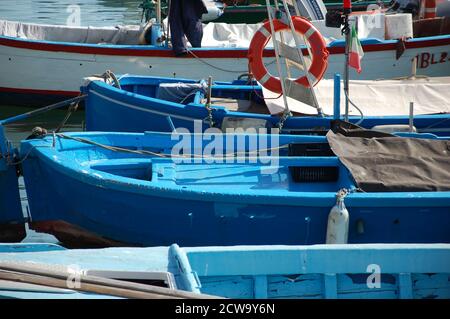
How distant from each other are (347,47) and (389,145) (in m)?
1.16

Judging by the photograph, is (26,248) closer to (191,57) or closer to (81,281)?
(81,281)

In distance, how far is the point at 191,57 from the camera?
1364cm

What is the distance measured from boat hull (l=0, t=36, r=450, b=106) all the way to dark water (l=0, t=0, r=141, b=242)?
544 mm

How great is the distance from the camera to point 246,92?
35.0 feet

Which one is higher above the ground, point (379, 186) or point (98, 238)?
point (379, 186)

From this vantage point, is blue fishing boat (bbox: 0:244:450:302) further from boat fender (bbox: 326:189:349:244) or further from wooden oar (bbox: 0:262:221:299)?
boat fender (bbox: 326:189:349:244)

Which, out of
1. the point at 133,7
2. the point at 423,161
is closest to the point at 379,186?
the point at 423,161

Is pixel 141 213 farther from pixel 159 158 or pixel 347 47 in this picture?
pixel 347 47

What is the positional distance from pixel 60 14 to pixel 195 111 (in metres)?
20.2

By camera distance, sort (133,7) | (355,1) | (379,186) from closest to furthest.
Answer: (379,186) → (355,1) → (133,7)

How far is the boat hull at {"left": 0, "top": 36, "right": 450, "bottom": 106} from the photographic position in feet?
44.5

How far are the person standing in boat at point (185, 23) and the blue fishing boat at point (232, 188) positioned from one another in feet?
16.0

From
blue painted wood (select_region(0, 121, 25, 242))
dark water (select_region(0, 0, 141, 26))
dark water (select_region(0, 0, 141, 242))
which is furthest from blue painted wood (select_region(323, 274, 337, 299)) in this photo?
dark water (select_region(0, 0, 141, 26))

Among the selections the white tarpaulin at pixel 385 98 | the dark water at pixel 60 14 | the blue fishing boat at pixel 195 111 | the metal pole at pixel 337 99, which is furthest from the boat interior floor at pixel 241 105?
the dark water at pixel 60 14
